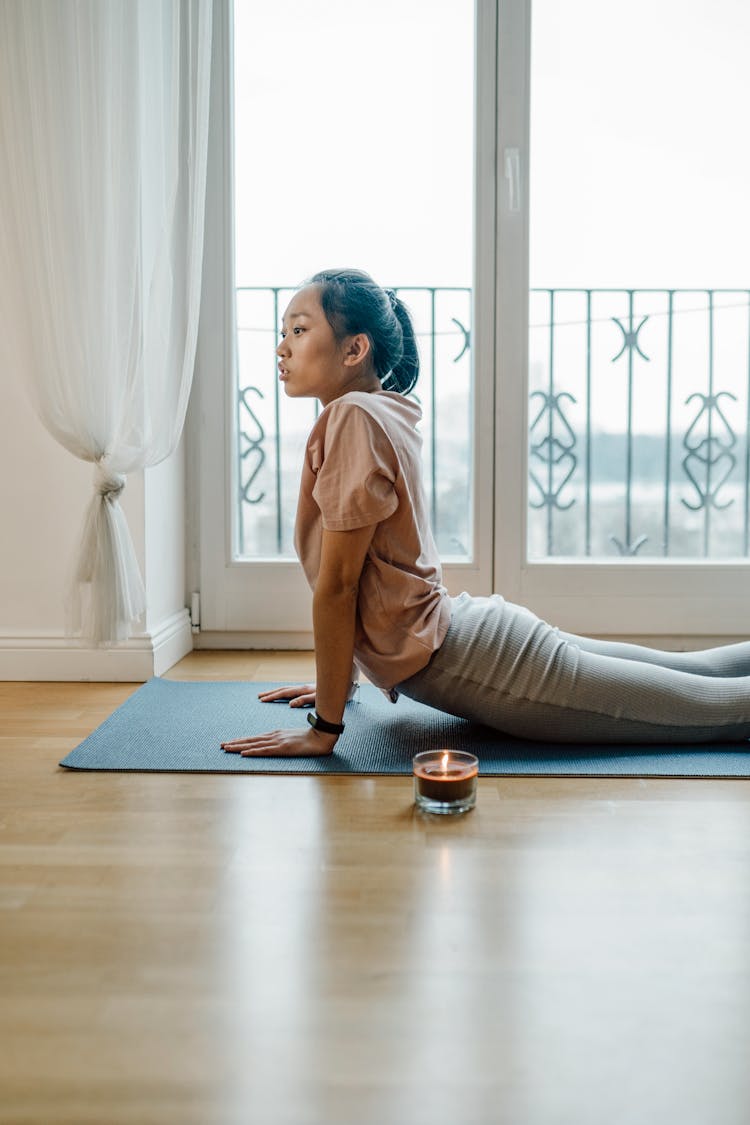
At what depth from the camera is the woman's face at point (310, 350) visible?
1838 mm

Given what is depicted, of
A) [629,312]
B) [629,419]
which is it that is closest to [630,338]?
[629,312]

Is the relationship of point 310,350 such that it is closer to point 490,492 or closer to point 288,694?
point 288,694

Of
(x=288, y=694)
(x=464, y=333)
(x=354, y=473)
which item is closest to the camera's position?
(x=354, y=473)

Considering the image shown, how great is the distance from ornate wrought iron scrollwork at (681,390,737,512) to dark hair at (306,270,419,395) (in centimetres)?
138

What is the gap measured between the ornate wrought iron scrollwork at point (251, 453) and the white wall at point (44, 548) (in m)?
0.51

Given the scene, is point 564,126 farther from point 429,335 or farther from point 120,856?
point 120,856

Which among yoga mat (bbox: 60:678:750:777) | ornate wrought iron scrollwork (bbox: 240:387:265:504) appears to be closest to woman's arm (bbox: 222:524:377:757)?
yoga mat (bbox: 60:678:750:777)

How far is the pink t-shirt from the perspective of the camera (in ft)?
5.61

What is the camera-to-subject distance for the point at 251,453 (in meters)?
3.00

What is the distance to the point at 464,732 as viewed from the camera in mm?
1993

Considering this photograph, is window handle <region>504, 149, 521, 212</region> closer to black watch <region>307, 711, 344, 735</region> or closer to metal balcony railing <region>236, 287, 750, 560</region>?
metal balcony railing <region>236, 287, 750, 560</region>

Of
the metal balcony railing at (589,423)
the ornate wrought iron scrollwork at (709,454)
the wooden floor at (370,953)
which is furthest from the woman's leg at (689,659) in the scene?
the ornate wrought iron scrollwork at (709,454)

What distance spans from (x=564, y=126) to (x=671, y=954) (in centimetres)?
238

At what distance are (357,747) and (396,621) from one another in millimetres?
266
